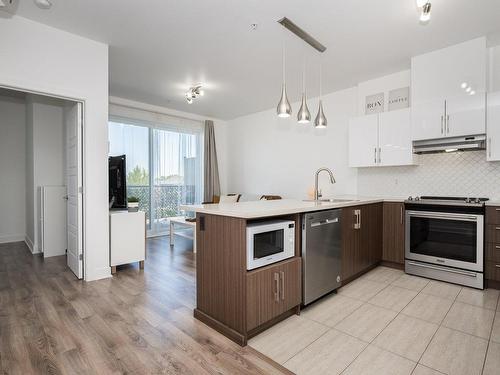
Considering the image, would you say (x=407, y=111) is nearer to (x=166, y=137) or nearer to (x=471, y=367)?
(x=471, y=367)

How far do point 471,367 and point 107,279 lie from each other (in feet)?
10.9

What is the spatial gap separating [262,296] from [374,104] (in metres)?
3.43

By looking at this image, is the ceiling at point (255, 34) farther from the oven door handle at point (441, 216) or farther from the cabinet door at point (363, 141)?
the oven door handle at point (441, 216)

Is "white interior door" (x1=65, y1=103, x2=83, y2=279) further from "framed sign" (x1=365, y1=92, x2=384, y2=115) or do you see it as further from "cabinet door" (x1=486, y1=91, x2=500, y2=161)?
"cabinet door" (x1=486, y1=91, x2=500, y2=161)

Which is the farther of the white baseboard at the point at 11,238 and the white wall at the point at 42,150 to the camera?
the white baseboard at the point at 11,238

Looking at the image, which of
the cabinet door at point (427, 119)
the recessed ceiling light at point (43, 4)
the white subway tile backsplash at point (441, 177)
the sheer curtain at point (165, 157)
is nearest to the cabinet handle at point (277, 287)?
the cabinet door at point (427, 119)

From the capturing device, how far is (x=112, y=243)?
10.7 ft

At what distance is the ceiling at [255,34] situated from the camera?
2395 mm

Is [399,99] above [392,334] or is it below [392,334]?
above

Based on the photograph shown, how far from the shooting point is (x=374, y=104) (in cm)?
402

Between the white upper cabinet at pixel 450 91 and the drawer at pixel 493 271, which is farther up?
the white upper cabinet at pixel 450 91

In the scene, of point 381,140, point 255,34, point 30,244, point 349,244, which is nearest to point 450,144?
point 381,140

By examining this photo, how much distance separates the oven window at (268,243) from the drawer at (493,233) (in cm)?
230

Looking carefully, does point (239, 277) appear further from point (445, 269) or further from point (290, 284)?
point (445, 269)
